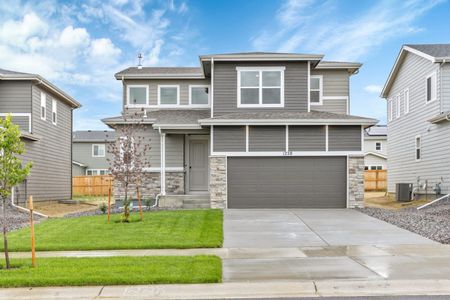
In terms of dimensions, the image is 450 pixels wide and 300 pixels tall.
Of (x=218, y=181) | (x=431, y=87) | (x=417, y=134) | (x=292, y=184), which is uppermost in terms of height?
(x=431, y=87)

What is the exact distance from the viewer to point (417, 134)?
76.0 feet

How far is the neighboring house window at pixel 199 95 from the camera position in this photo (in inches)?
904

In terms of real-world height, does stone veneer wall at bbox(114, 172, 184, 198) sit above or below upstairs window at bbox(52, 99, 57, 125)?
below

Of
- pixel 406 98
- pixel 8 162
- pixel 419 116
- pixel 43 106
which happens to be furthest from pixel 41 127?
pixel 406 98

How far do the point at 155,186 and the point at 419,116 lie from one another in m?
13.2

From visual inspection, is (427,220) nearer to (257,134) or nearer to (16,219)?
(257,134)

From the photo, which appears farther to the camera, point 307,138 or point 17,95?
point 17,95

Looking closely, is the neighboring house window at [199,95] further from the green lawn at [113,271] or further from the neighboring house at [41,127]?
the green lawn at [113,271]

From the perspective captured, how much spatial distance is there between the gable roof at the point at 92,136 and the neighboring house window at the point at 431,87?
32.6 meters

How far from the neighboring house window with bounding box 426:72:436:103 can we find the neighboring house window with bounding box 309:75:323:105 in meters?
4.90

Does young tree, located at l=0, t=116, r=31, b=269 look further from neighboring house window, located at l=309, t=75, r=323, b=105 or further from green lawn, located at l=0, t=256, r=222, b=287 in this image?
neighboring house window, located at l=309, t=75, r=323, b=105

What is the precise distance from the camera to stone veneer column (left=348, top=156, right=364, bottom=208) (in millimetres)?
18203

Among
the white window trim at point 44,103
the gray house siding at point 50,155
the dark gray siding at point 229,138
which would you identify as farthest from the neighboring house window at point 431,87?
the white window trim at point 44,103

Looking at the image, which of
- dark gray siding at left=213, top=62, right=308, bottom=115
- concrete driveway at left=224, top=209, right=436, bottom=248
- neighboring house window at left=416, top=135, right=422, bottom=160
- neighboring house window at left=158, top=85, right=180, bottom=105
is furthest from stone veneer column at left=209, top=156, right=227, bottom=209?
neighboring house window at left=416, top=135, right=422, bottom=160
